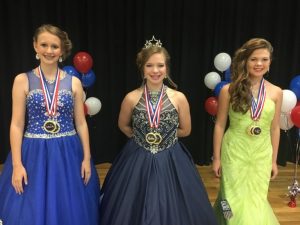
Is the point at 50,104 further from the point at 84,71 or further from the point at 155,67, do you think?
the point at 84,71

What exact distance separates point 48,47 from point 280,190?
3064 millimetres

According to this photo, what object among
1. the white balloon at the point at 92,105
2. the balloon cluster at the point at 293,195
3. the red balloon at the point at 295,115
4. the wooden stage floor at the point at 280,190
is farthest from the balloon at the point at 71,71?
the balloon cluster at the point at 293,195

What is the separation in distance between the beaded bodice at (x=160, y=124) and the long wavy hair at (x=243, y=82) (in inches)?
16.1

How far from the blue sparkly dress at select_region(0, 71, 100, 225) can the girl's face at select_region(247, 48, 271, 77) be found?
118 centimetres

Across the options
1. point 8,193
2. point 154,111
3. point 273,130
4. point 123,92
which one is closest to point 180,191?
point 154,111

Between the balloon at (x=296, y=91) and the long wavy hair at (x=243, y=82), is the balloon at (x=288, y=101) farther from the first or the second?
the long wavy hair at (x=243, y=82)

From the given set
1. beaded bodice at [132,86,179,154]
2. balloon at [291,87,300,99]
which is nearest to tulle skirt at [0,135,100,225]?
beaded bodice at [132,86,179,154]

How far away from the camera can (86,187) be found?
2275mm

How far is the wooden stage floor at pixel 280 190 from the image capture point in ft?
10.8

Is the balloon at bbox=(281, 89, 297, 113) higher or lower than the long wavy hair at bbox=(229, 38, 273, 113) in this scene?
lower

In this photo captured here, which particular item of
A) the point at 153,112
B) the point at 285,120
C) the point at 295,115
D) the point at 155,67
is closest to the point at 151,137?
the point at 153,112

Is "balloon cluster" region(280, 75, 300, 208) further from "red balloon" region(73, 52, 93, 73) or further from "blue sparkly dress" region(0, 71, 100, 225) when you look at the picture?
"blue sparkly dress" region(0, 71, 100, 225)

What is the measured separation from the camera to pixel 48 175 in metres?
2.12

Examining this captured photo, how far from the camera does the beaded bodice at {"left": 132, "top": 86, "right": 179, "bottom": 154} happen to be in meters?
2.34
